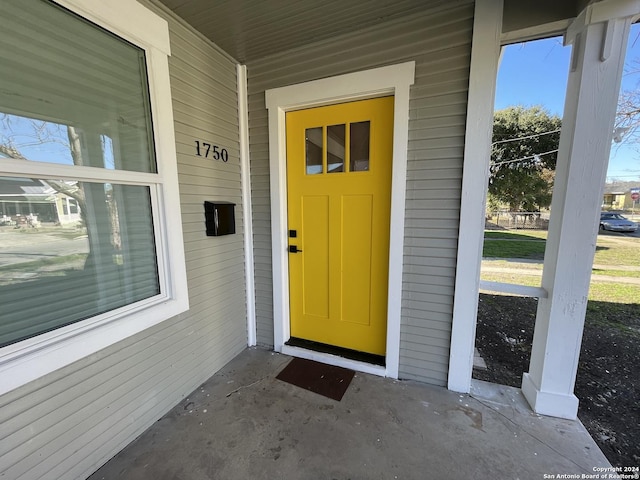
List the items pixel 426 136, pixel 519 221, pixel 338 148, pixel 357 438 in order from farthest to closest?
pixel 519 221 < pixel 338 148 < pixel 426 136 < pixel 357 438

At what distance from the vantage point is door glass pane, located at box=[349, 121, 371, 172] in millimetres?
2018

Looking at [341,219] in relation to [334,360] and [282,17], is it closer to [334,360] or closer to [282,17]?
[334,360]

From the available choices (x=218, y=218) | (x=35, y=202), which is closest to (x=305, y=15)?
(x=218, y=218)

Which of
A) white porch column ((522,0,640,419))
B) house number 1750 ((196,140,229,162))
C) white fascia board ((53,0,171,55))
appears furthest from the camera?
house number 1750 ((196,140,229,162))

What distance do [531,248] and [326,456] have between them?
30.3ft

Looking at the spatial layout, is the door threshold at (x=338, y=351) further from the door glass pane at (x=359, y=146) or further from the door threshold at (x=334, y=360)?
the door glass pane at (x=359, y=146)

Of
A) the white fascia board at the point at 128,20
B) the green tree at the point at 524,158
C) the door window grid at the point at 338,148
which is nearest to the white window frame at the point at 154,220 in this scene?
the white fascia board at the point at 128,20

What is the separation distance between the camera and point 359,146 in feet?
6.72

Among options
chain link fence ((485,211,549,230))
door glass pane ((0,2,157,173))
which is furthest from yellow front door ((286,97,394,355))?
chain link fence ((485,211,549,230))

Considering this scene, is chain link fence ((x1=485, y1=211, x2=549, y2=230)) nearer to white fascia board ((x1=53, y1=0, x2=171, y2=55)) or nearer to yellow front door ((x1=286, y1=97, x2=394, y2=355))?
yellow front door ((x1=286, y1=97, x2=394, y2=355))

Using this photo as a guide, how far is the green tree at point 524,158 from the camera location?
34.1ft

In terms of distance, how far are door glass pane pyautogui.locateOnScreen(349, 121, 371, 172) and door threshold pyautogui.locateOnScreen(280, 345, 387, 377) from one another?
1.58m

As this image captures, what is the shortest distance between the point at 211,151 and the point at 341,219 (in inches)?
46.0

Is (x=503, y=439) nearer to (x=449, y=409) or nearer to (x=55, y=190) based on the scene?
(x=449, y=409)
